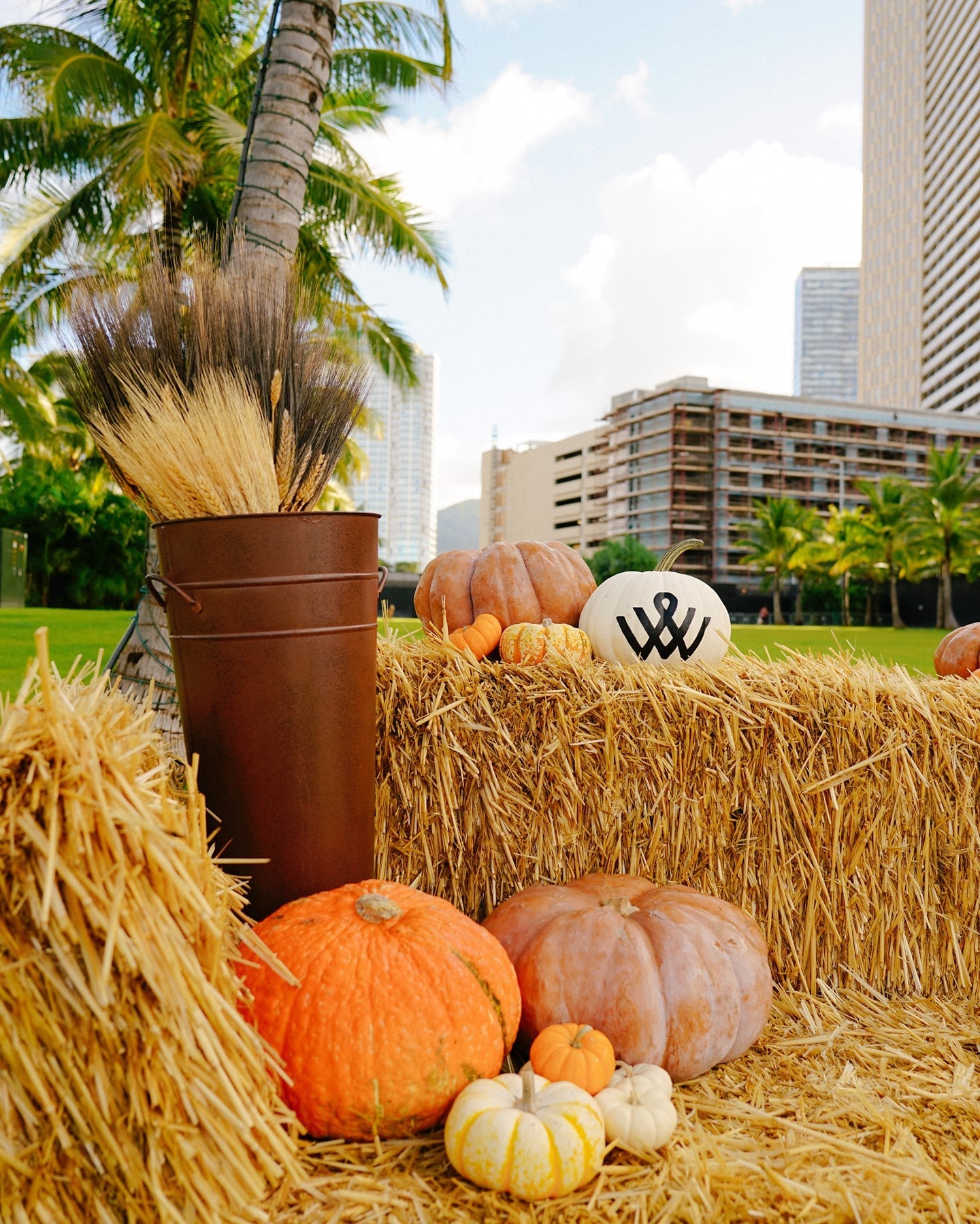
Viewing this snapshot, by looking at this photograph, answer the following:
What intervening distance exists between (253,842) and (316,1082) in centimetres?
55

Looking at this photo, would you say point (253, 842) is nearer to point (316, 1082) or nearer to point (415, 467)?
point (316, 1082)

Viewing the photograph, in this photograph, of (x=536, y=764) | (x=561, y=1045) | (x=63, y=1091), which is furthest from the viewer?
(x=536, y=764)

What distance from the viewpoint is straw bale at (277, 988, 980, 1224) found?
171 centimetres

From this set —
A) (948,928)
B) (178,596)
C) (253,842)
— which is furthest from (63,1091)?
(948,928)

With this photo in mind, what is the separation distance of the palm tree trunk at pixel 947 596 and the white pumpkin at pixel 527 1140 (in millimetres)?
44097

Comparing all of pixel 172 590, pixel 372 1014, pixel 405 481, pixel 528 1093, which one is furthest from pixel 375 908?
pixel 405 481

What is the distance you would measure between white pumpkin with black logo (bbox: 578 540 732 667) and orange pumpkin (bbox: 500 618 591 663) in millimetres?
112

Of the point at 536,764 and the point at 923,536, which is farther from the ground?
the point at 923,536

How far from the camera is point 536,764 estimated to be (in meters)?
2.77

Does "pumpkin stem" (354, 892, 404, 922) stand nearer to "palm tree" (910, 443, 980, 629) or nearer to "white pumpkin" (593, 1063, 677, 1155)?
"white pumpkin" (593, 1063, 677, 1155)

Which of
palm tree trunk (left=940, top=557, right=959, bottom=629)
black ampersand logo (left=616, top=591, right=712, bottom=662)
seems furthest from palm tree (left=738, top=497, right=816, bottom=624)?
black ampersand logo (left=616, top=591, right=712, bottom=662)

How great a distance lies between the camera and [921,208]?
383 ft

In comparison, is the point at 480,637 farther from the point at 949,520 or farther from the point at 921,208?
the point at 921,208

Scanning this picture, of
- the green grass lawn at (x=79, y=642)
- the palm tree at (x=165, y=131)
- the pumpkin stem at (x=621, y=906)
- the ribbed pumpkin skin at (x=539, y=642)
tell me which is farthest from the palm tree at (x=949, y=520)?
the pumpkin stem at (x=621, y=906)
